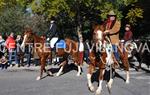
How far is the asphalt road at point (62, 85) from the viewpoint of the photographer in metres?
14.1

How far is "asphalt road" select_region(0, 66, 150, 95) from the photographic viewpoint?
1407cm

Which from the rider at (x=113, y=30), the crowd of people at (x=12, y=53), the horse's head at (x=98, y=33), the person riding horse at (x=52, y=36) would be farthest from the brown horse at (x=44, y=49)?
the horse's head at (x=98, y=33)

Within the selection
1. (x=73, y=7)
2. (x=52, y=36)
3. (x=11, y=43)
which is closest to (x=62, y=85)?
(x=52, y=36)

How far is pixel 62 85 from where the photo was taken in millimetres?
15656

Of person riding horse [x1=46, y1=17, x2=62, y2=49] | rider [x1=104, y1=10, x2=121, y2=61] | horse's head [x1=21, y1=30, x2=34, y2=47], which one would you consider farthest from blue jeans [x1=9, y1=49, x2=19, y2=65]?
rider [x1=104, y1=10, x2=121, y2=61]

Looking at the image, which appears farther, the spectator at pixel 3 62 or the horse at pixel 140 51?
the spectator at pixel 3 62

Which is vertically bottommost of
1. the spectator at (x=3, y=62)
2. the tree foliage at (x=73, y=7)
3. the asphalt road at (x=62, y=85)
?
the asphalt road at (x=62, y=85)

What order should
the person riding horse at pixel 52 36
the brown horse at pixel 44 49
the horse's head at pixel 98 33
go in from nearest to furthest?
1. the horse's head at pixel 98 33
2. the brown horse at pixel 44 49
3. the person riding horse at pixel 52 36

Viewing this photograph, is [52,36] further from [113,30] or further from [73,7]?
[73,7]

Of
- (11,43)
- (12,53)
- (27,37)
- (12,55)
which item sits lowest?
(12,55)

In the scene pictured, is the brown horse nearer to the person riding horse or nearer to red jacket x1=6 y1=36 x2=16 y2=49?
the person riding horse

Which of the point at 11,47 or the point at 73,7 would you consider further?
the point at 73,7

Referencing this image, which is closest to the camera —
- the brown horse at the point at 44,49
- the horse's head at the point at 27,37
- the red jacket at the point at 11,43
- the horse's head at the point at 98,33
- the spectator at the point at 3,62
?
the horse's head at the point at 98,33

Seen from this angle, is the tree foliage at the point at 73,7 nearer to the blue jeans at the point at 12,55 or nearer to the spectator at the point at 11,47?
the spectator at the point at 11,47
